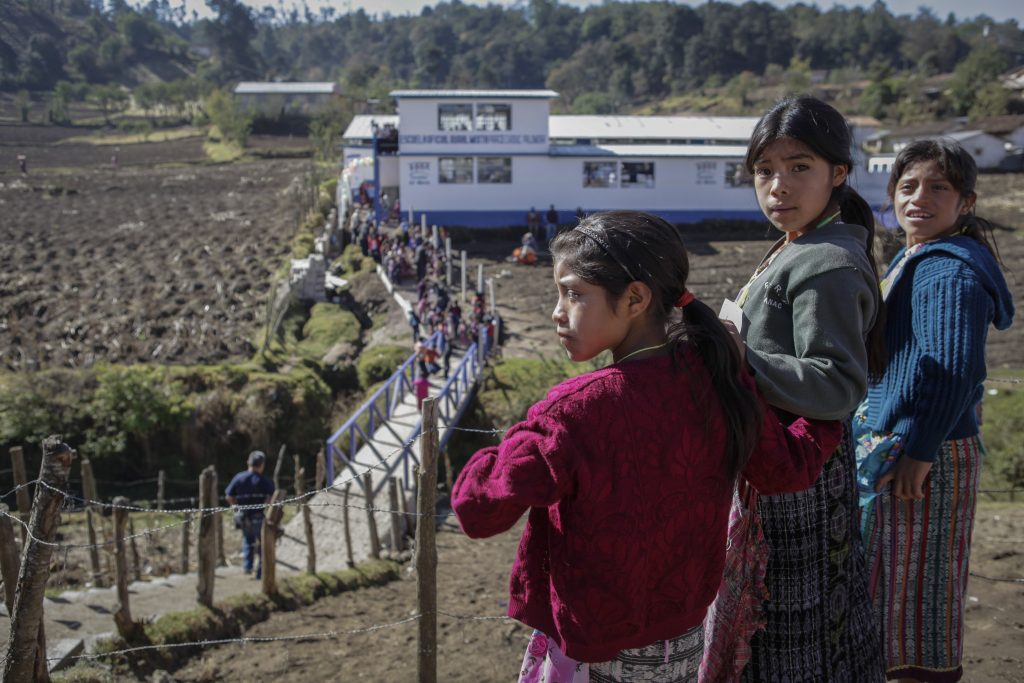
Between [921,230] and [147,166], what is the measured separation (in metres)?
43.6

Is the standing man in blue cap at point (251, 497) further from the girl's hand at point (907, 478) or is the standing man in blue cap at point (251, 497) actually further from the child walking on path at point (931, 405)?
the girl's hand at point (907, 478)

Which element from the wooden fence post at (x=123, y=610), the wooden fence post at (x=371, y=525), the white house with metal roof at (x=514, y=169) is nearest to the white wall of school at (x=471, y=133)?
the white house with metal roof at (x=514, y=169)

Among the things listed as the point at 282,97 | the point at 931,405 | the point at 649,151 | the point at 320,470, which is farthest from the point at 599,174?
the point at 282,97

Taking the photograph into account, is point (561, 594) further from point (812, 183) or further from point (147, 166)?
point (147, 166)

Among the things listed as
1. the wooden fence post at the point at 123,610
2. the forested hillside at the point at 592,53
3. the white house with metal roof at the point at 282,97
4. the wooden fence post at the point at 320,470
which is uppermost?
the forested hillside at the point at 592,53

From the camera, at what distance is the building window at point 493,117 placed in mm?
23516

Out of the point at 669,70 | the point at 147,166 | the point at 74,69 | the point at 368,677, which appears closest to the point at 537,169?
the point at 368,677

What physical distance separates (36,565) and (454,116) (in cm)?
2145

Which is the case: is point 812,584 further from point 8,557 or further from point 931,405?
point 8,557

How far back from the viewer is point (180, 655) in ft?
16.9

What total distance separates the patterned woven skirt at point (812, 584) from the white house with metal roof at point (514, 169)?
2196 centimetres

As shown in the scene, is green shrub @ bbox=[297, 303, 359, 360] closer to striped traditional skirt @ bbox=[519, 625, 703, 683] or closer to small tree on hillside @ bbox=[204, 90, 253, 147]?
striped traditional skirt @ bbox=[519, 625, 703, 683]

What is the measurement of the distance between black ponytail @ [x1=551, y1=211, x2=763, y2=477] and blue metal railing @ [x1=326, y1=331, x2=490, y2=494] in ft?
24.2

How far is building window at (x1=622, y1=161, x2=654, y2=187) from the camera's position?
80.7 feet
